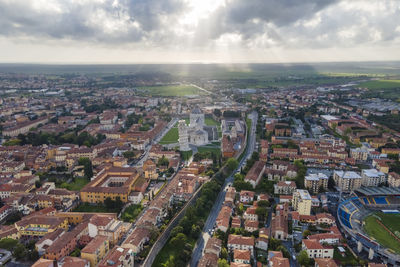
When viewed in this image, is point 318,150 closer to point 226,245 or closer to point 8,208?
point 226,245

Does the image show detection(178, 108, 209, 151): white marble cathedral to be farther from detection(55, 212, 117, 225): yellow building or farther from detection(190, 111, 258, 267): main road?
detection(55, 212, 117, 225): yellow building

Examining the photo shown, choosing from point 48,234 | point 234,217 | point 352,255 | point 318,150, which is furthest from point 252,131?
point 48,234

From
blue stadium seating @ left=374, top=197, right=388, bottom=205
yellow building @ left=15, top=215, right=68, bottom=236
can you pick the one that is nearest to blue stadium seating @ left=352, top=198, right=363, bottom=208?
blue stadium seating @ left=374, top=197, right=388, bottom=205

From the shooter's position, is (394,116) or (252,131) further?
(394,116)

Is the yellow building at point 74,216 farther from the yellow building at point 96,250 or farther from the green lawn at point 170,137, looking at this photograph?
the green lawn at point 170,137

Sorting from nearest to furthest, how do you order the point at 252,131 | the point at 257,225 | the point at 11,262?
the point at 11,262, the point at 257,225, the point at 252,131

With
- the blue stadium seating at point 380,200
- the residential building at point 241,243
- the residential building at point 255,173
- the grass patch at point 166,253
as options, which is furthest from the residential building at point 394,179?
the grass patch at point 166,253

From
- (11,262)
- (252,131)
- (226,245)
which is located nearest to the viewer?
(11,262)
